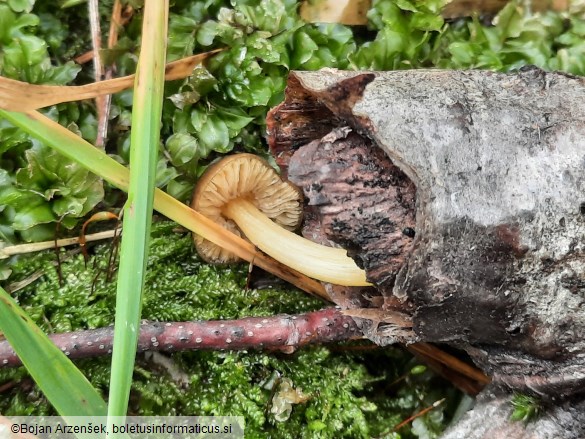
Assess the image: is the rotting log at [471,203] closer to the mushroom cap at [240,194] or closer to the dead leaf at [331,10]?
the mushroom cap at [240,194]

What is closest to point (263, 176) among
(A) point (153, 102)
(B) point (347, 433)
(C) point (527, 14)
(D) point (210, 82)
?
(D) point (210, 82)

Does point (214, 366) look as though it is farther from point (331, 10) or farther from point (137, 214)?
point (331, 10)

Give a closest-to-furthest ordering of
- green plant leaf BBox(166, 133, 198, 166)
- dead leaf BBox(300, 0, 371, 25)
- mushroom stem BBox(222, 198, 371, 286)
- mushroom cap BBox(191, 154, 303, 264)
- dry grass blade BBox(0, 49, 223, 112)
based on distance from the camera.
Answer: dry grass blade BBox(0, 49, 223, 112)
mushroom stem BBox(222, 198, 371, 286)
mushroom cap BBox(191, 154, 303, 264)
green plant leaf BBox(166, 133, 198, 166)
dead leaf BBox(300, 0, 371, 25)

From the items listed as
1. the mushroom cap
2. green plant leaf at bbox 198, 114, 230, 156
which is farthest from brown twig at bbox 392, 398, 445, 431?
green plant leaf at bbox 198, 114, 230, 156

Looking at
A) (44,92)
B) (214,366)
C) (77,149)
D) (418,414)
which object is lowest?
(418,414)

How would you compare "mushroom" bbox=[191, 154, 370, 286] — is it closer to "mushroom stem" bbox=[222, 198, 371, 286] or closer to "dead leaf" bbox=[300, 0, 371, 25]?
"mushroom stem" bbox=[222, 198, 371, 286]

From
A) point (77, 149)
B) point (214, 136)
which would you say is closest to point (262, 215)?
point (214, 136)
